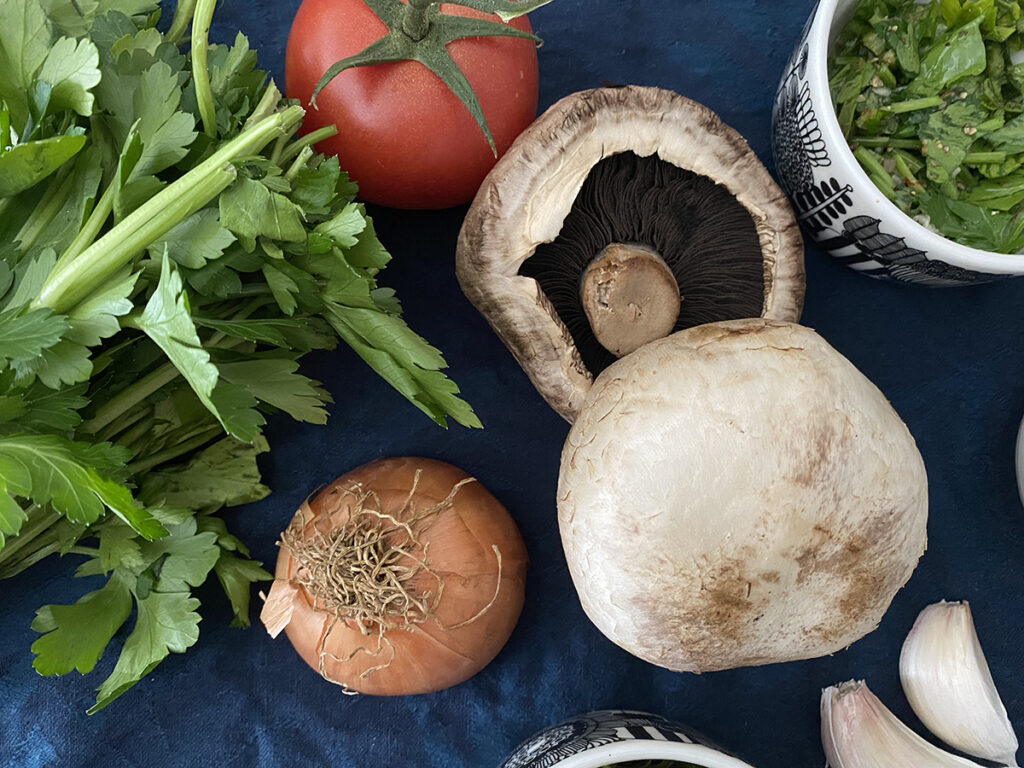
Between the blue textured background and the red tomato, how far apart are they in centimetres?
17

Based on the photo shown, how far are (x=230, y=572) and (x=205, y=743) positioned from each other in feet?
0.75

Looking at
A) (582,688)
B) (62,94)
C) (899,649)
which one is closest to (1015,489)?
(899,649)

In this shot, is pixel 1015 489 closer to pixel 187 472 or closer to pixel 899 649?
pixel 899 649

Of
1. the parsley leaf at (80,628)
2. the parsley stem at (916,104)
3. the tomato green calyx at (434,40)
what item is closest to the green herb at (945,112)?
the parsley stem at (916,104)

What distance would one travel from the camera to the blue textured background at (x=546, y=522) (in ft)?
3.17

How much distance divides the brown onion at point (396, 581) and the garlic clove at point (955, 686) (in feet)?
1.60

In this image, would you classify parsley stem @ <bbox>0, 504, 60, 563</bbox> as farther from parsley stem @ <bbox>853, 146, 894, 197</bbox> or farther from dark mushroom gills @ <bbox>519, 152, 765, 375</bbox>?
parsley stem @ <bbox>853, 146, 894, 197</bbox>

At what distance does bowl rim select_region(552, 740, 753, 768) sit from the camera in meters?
0.75

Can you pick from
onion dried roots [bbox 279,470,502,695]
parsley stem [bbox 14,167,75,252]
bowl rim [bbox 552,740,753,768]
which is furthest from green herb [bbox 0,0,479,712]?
bowl rim [bbox 552,740,753,768]

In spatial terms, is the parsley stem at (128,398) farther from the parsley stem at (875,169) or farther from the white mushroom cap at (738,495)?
the parsley stem at (875,169)

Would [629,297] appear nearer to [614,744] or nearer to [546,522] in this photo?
[546,522]

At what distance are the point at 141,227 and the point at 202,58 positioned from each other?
15 cm

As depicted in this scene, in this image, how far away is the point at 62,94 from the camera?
64cm

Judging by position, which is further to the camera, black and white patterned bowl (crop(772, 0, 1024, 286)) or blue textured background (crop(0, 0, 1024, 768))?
blue textured background (crop(0, 0, 1024, 768))
